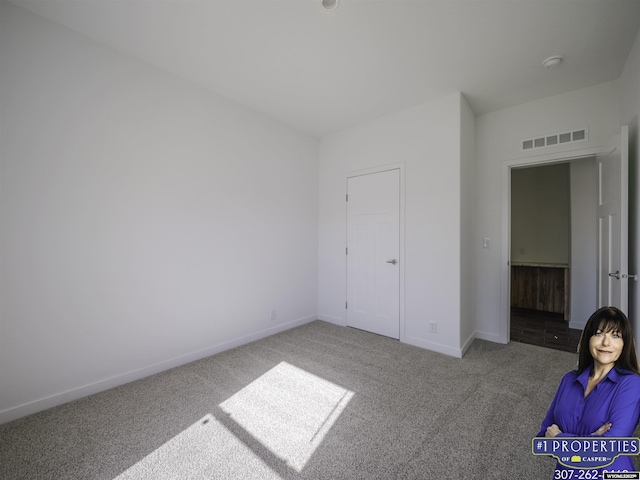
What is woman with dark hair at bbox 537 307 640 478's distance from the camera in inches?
31.6

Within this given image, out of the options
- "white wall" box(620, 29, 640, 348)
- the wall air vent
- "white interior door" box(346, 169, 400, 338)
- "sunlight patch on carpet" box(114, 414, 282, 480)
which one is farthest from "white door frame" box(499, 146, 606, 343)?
"sunlight patch on carpet" box(114, 414, 282, 480)

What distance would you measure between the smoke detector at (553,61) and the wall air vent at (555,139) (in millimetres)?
821

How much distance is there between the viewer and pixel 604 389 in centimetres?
86

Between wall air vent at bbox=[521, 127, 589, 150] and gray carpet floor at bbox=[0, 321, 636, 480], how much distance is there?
2.21 m

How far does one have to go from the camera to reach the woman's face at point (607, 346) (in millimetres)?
851

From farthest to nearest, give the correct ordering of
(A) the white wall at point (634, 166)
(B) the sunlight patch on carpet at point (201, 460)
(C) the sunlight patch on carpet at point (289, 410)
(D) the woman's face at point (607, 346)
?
(A) the white wall at point (634, 166)
(C) the sunlight patch on carpet at point (289, 410)
(B) the sunlight patch on carpet at point (201, 460)
(D) the woman's face at point (607, 346)

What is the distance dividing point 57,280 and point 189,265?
0.96 metres

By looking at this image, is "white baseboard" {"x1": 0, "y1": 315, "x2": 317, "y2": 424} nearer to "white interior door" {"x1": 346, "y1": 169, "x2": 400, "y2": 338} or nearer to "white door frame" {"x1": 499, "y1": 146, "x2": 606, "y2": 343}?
"white interior door" {"x1": 346, "y1": 169, "x2": 400, "y2": 338}

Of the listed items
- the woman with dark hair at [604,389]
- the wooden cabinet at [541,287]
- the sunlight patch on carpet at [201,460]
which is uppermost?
the woman with dark hair at [604,389]

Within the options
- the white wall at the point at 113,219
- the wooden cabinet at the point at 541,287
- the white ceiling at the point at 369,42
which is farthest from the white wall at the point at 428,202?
the wooden cabinet at the point at 541,287

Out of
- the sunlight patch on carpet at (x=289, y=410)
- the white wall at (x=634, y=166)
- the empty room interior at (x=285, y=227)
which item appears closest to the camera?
the sunlight patch on carpet at (x=289, y=410)

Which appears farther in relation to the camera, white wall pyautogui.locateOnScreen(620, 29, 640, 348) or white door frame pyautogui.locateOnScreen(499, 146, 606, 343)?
white door frame pyautogui.locateOnScreen(499, 146, 606, 343)

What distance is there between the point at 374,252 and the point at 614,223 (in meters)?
2.19

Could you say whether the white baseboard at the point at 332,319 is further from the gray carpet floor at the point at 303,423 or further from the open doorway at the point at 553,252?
the open doorway at the point at 553,252
